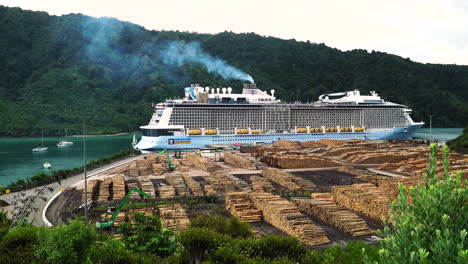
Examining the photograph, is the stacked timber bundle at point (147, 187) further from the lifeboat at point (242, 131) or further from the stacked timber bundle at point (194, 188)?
the lifeboat at point (242, 131)

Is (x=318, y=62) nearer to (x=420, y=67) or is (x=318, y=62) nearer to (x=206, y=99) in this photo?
(x=420, y=67)

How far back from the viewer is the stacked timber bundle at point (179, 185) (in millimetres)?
21203

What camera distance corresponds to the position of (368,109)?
218 feet

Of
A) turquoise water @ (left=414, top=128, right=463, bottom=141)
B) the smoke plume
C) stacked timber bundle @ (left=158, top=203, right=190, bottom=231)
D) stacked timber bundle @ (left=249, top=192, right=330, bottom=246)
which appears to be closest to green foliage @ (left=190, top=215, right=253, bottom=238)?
stacked timber bundle @ (left=158, top=203, right=190, bottom=231)

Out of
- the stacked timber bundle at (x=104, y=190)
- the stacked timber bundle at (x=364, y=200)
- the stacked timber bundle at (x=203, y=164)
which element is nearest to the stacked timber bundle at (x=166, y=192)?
the stacked timber bundle at (x=104, y=190)

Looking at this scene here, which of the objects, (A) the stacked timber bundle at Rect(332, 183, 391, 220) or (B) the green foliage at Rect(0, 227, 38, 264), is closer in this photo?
(B) the green foliage at Rect(0, 227, 38, 264)

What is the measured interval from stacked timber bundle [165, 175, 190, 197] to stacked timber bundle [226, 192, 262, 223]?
4025 mm

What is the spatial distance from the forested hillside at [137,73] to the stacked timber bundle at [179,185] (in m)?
79.9

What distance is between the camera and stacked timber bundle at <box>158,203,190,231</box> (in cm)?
1441

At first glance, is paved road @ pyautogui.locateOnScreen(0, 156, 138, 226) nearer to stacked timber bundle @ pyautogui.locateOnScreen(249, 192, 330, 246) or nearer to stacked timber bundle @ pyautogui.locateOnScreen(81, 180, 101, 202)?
stacked timber bundle @ pyautogui.locateOnScreen(81, 180, 101, 202)

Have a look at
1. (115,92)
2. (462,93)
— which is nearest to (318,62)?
(462,93)

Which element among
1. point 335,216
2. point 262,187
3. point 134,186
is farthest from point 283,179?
point 134,186

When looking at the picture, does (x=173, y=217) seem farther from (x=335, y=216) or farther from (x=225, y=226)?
(x=335, y=216)

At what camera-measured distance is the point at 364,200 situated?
17156 mm
